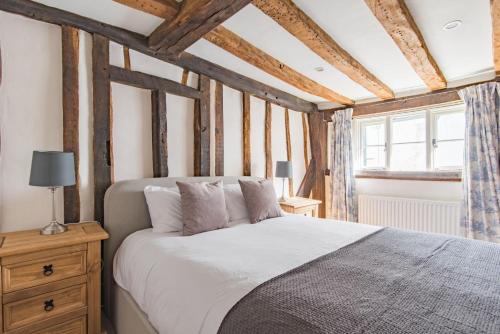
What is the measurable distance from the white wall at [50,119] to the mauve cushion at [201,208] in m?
0.60

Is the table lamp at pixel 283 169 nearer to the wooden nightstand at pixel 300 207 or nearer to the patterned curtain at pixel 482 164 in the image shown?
the wooden nightstand at pixel 300 207

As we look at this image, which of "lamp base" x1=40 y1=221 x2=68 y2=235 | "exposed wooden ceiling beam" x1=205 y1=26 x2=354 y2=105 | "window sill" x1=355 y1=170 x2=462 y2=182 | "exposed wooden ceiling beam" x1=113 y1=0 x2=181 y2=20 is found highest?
"exposed wooden ceiling beam" x1=113 y1=0 x2=181 y2=20

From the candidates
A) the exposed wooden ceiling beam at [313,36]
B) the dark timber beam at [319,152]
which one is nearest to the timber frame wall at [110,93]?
the exposed wooden ceiling beam at [313,36]

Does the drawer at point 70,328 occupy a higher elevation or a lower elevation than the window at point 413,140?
lower

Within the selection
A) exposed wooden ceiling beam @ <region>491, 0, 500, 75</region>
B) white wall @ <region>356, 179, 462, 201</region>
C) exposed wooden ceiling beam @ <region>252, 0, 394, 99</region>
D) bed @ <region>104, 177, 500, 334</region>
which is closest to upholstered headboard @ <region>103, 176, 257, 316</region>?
bed @ <region>104, 177, 500, 334</region>

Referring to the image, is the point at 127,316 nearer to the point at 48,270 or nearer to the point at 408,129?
the point at 48,270

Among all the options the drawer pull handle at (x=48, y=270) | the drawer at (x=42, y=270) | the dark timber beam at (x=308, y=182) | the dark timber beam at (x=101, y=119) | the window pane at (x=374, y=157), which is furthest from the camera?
the dark timber beam at (x=308, y=182)

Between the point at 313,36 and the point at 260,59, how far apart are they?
642 millimetres

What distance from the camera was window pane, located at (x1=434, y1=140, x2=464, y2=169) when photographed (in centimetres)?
329

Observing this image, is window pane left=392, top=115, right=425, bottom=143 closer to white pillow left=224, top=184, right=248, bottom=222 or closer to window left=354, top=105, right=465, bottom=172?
window left=354, top=105, right=465, bottom=172

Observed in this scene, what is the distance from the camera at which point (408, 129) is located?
371 cm

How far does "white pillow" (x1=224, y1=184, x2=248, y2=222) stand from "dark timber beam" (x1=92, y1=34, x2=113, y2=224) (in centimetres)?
100

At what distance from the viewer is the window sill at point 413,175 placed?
10.6 feet

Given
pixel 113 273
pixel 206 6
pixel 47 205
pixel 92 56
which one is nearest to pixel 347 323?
pixel 113 273
